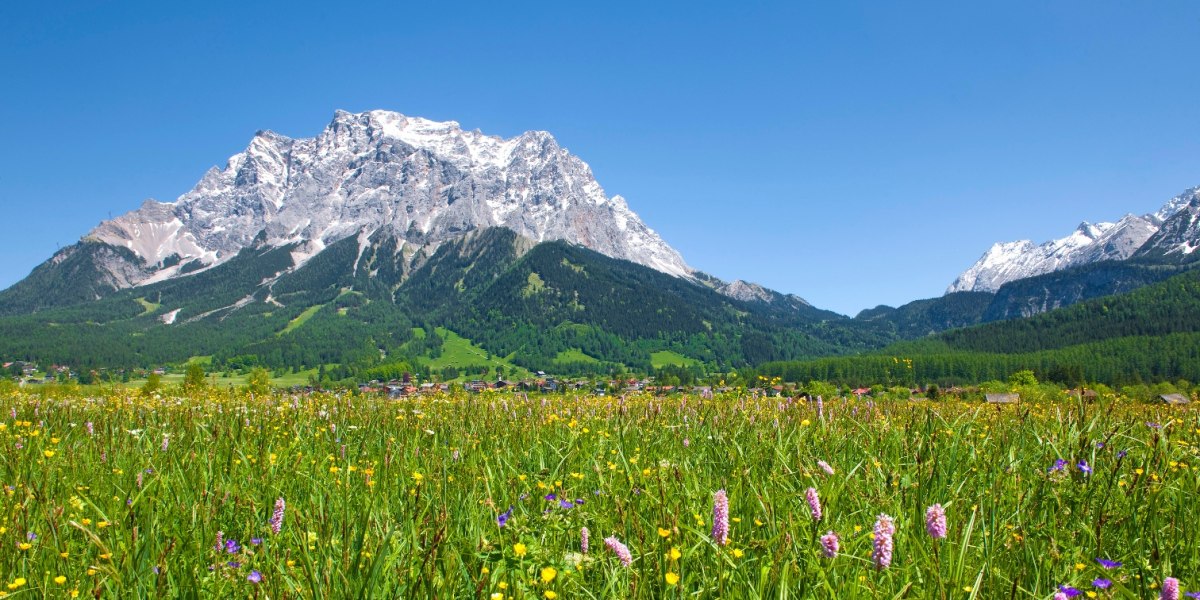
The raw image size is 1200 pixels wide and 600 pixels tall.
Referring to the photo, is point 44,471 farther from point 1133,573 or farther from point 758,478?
point 1133,573

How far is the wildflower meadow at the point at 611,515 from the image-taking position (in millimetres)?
2898

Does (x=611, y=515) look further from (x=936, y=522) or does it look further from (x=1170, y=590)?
(x=1170, y=590)

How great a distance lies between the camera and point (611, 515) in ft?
13.2

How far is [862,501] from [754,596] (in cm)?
155

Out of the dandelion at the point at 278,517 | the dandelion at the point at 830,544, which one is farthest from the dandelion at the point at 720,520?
the dandelion at the point at 278,517

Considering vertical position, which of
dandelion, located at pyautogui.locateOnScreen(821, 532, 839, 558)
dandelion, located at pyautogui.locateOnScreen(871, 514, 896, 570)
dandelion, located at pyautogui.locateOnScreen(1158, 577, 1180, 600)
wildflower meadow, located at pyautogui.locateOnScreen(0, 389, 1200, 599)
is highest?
dandelion, located at pyautogui.locateOnScreen(871, 514, 896, 570)

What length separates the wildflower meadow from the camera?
2.90m

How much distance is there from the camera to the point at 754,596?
9.01 feet

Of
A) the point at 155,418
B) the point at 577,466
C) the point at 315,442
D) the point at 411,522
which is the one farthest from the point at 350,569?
the point at 155,418

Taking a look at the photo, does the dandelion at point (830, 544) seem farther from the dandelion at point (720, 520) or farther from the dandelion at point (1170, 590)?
the dandelion at point (1170, 590)

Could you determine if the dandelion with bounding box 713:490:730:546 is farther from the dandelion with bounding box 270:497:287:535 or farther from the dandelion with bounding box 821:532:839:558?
the dandelion with bounding box 270:497:287:535

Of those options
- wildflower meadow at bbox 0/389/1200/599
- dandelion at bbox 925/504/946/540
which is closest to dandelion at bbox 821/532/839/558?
wildflower meadow at bbox 0/389/1200/599

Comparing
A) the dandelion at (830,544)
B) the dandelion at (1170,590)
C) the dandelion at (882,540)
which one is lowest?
the dandelion at (1170,590)

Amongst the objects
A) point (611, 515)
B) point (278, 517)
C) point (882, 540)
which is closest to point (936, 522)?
point (882, 540)
